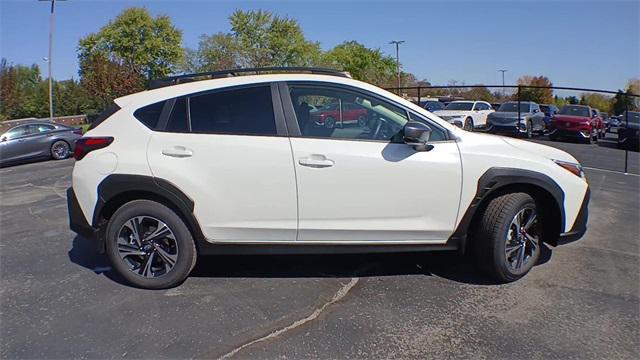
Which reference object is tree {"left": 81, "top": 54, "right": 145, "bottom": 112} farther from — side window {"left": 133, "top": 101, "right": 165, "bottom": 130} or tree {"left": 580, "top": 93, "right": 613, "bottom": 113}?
side window {"left": 133, "top": 101, "right": 165, "bottom": 130}

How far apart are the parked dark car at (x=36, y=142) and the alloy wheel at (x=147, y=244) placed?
11285 millimetres

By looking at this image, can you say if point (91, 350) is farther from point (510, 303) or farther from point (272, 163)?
point (510, 303)

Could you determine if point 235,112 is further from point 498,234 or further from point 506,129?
point 506,129

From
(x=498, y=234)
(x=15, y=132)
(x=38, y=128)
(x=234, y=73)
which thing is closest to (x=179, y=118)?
(x=234, y=73)

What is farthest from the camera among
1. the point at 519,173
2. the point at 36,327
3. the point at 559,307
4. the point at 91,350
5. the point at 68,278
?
the point at 68,278

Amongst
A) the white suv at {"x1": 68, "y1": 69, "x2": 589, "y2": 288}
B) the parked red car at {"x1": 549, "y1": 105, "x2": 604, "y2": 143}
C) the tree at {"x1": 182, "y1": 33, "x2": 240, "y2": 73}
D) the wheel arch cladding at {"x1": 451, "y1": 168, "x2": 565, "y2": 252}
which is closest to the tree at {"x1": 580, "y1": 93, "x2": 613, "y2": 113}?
the parked red car at {"x1": 549, "y1": 105, "x2": 604, "y2": 143}

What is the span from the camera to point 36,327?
302 cm

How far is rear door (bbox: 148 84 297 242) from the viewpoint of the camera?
3342 mm

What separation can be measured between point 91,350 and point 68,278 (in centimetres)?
141

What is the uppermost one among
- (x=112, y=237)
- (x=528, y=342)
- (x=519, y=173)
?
(x=519, y=173)

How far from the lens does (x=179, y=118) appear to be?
11.5ft

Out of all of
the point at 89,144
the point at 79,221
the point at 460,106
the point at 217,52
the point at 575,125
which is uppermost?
the point at 217,52

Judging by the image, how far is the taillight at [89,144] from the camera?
11.5 ft

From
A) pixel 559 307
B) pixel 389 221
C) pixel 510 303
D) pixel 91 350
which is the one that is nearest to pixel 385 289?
pixel 389 221
